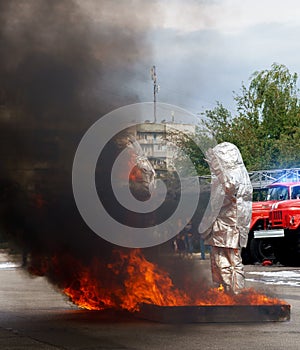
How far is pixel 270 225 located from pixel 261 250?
1008 millimetres

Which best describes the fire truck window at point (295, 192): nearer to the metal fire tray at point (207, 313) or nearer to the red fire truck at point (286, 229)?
the red fire truck at point (286, 229)

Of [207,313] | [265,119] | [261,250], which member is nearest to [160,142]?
[207,313]

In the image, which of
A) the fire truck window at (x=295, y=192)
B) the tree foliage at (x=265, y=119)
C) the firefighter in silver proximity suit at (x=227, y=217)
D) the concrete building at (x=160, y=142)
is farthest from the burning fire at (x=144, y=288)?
the tree foliage at (x=265, y=119)

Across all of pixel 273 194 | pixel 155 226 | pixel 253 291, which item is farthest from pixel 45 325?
pixel 273 194

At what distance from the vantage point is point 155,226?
39.2 feet

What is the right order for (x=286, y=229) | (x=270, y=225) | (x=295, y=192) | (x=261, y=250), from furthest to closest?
1. (x=261, y=250)
2. (x=295, y=192)
3. (x=270, y=225)
4. (x=286, y=229)

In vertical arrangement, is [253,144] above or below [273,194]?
above

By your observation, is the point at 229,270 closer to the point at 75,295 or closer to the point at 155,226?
the point at 155,226

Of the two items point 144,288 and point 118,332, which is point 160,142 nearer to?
point 144,288

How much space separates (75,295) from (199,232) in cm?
177

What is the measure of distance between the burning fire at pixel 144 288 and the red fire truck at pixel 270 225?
16.4 m

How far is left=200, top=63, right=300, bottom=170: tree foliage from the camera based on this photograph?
155 ft

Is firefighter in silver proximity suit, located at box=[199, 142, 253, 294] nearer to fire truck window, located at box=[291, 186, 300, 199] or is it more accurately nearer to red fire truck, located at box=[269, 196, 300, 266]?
red fire truck, located at box=[269, 196, 300, 266]

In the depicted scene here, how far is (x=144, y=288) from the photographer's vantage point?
11898 millimetres
